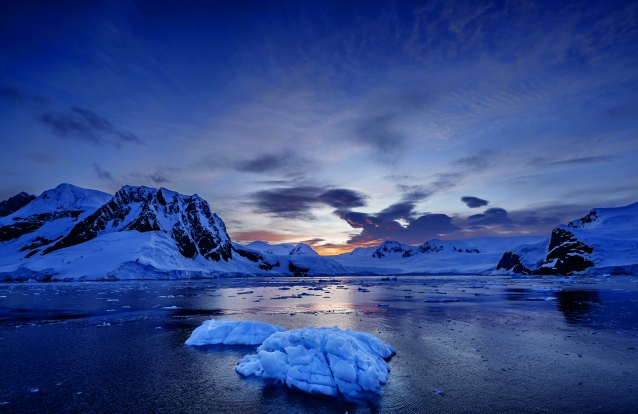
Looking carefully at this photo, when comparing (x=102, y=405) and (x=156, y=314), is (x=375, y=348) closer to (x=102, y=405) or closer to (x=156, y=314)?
(x=102, y=405)

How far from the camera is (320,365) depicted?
1042cm

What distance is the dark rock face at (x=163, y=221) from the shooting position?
473 feet

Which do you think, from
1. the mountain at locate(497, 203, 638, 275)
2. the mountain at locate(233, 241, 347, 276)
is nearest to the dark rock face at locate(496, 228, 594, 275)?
the mountain at locate(497, 203, 638, 275)

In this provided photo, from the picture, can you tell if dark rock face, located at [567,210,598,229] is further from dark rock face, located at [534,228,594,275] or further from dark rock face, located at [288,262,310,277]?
dark rock face, located at [288,262,310,277]

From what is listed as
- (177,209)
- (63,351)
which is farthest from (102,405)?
(177,209)

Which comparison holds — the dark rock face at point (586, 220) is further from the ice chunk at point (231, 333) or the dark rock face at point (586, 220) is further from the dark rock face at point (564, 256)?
the ice chunk at point (231, 333)

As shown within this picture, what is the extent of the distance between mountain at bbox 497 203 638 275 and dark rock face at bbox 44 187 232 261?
136483 millimetres

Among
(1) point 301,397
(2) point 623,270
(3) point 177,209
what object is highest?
(3) point 177,209

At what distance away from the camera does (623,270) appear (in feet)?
338

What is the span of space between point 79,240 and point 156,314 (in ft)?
468

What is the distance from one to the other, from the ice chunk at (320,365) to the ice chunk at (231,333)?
147 inches

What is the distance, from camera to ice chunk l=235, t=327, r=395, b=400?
9.57 m

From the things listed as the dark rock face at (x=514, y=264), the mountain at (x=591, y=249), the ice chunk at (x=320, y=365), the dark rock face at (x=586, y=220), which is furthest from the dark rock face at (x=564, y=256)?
the ice chunk at (x=320, y=365)

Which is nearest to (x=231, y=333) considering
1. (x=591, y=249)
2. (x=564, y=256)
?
(x=591, y=249)
